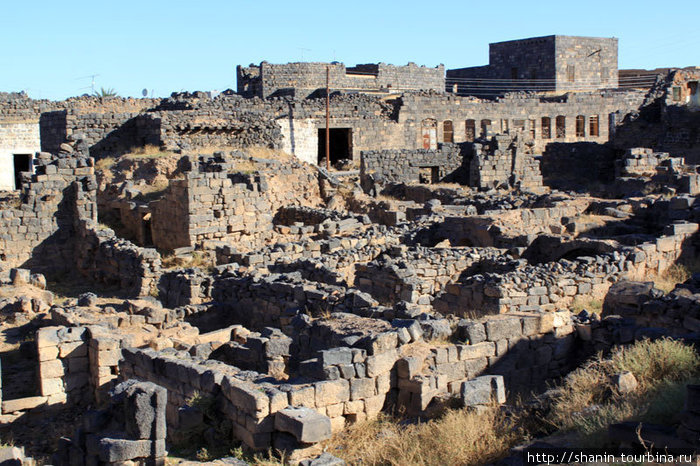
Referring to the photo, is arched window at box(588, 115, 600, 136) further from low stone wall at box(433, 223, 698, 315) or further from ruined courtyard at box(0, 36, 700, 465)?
low stone wall at box(433, 223, 698, 315)

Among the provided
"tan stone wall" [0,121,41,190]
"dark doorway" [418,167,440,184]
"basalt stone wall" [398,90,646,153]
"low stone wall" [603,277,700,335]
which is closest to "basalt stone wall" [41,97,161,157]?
"tan stone wall" [0,121,41,190]

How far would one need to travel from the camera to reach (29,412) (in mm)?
10156

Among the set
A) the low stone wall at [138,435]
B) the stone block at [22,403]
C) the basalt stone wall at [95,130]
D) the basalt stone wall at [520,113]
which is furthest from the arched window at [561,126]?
the low stone wall at [138,435]

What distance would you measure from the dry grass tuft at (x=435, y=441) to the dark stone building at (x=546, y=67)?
145 ft

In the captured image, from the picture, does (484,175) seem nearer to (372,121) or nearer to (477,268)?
(372,121)

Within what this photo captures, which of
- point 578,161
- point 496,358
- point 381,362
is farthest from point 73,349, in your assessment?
point 578,161

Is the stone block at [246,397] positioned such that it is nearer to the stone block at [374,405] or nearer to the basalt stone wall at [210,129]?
the stone block at [374,405]

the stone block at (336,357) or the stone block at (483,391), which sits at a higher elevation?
the stone block at (336,357)

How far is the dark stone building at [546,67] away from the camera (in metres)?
49.8

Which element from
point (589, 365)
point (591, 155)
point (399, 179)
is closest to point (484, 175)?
point (399, 179)

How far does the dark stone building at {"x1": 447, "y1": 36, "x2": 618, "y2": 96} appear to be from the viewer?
163 feet

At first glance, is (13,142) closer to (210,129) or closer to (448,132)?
(210,129)

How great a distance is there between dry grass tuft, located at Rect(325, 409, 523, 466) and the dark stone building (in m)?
44.1

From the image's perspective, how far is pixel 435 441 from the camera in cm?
721
